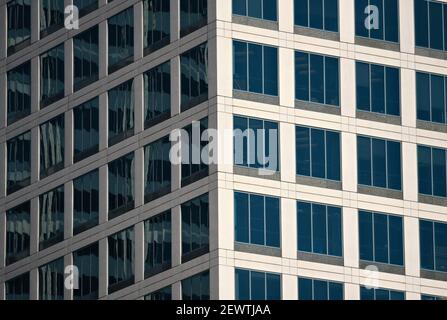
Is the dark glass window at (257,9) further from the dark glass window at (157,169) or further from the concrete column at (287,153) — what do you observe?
the dark glass window at (157,169)

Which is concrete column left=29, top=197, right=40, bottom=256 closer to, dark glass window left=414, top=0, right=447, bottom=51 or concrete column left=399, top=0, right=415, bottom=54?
concrete column left=399, top=0, right=415, bottom=54

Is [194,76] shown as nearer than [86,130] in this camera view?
Yes

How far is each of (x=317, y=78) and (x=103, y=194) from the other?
1320cm

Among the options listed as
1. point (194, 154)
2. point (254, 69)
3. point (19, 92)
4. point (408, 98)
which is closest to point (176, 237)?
point (194, 154)

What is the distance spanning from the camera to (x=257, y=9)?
81875mm

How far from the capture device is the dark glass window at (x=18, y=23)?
95.9 metres

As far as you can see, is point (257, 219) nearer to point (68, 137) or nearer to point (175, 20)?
point (175, 20)

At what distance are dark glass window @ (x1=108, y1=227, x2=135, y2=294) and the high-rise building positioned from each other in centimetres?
10

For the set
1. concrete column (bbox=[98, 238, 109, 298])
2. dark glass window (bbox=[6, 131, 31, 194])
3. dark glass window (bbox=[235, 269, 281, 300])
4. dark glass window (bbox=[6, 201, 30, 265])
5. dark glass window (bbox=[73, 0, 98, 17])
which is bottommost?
dark glass window (bbox=[235, 269, 281, 300])

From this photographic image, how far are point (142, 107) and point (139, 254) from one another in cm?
774

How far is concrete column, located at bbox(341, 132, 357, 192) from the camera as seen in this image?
82188 mm

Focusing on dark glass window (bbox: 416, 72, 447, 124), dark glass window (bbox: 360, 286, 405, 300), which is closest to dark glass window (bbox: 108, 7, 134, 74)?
dark glass window (bbox: 416, 72, 447, 124)
